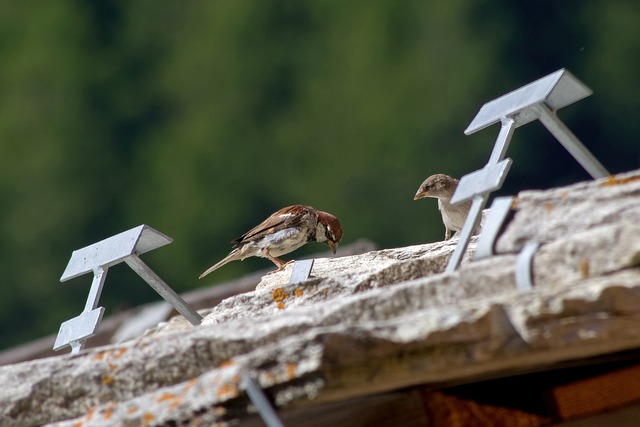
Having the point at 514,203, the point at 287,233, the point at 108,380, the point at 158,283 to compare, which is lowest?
the point at 108,380

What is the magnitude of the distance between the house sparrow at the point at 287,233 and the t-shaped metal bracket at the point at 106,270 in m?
4.00

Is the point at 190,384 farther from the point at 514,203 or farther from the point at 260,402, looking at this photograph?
the point at 514,203

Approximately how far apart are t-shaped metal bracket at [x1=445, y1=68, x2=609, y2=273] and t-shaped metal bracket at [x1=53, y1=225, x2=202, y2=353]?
0.71 meters

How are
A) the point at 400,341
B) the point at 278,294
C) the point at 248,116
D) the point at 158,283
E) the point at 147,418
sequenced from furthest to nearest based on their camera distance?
1. the point at 248,116
2. the point at 278,294
3. the point at 158,283
4. the point at 147,418
5. the point at 400,341

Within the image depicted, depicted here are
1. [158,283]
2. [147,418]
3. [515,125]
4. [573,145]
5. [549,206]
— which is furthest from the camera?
[158,283]

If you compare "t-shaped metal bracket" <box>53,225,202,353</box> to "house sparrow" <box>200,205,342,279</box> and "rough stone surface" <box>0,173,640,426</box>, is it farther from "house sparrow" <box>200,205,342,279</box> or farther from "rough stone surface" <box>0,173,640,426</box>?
"house sparrow" <box>200,205,342,279</box>

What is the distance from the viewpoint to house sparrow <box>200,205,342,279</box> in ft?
22.4

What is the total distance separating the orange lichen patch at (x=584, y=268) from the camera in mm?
1769

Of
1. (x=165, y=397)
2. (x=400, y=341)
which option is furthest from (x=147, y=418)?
(x=400, y=341)

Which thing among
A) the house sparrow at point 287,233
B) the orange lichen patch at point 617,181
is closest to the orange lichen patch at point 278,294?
the orange lichen patch at point 617,181

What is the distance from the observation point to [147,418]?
6.11ft

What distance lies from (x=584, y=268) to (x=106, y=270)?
1237mm

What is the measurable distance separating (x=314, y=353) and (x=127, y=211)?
17343 millimetres

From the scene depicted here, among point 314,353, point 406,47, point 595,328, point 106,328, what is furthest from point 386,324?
point 406,47
